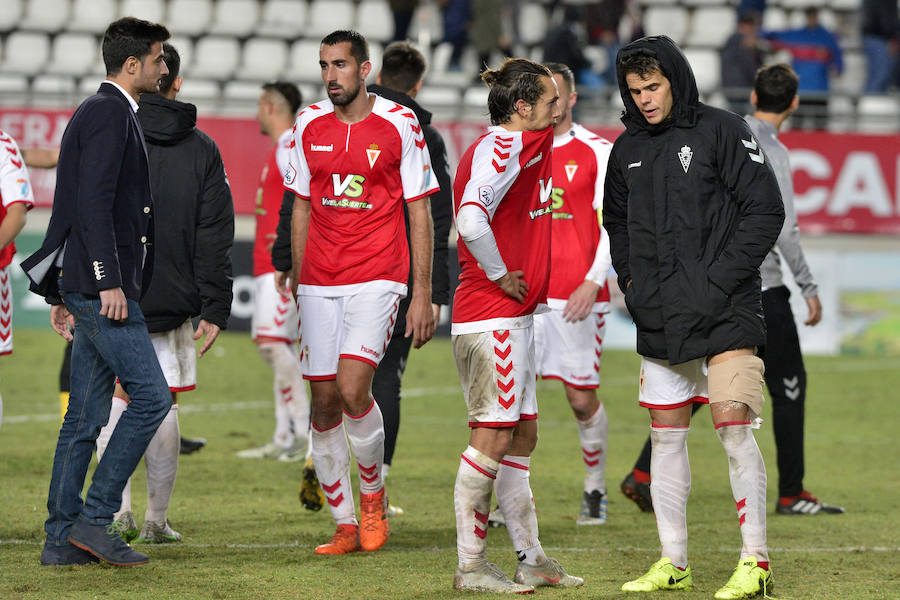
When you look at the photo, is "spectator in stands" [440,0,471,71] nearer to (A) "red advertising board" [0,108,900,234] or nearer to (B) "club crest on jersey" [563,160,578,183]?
(A) "red advertising board" [0,108,900,234]

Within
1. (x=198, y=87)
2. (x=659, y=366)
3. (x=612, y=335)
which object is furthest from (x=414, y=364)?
(x=659, y=366)

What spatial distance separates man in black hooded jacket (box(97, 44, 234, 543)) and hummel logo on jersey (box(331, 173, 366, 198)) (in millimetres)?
597

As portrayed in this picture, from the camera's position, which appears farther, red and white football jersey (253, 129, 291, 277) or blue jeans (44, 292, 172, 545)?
red and white football jersey (253, 129, 291, 277)

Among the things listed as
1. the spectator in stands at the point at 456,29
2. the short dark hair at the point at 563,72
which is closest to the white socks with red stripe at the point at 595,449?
the short dark hair at the point at 563,72

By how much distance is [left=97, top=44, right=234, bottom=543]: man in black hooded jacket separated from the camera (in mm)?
6367

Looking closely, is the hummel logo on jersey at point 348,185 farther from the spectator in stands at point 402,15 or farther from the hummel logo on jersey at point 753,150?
the spectator in stands at point 402,15

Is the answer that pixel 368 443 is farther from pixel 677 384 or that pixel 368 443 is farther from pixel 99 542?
pixel 677 384

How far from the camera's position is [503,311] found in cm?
557

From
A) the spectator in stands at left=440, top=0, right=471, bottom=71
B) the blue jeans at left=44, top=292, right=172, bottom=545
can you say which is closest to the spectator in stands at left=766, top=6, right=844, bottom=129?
A: the spectator in stands at left=440, top=0, right=471, bottom=71

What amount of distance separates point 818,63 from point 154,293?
547 inches

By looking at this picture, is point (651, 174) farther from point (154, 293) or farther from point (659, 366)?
point (154, 293)

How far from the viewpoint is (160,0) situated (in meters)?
20.9

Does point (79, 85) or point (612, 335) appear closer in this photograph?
point (612, 335)

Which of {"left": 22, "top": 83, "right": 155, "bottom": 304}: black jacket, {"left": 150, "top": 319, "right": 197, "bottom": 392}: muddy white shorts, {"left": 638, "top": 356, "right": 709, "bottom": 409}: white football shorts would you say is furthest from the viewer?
{"left": 150, "top": 319, "right": 197, "bottom": 392}: muddy white shorts
